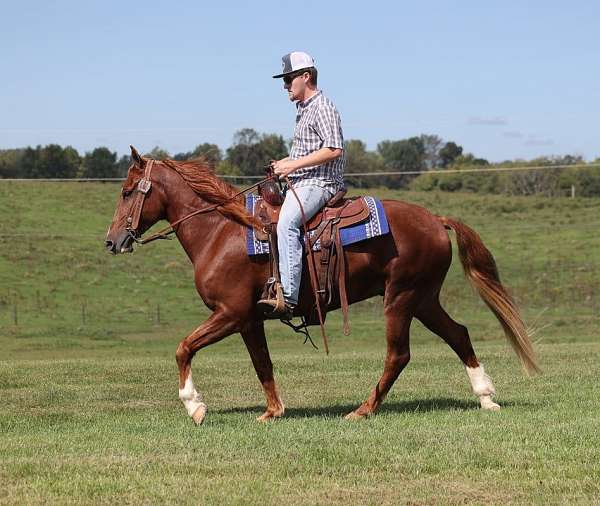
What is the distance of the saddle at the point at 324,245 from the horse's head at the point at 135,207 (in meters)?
1.13

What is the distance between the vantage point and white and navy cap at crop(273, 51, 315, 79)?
9.63m

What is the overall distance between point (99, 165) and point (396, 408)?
59455 millimetres

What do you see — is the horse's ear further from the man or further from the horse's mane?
the man

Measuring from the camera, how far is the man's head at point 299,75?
380 inches

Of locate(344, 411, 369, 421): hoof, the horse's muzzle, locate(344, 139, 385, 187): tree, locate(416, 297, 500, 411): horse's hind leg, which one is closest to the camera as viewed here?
locate(344, 411, 369, 421): hoof

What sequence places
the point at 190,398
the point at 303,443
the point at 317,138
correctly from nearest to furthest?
1. the point at 303,443
2. the point at 190,398
3. the point at 317,138

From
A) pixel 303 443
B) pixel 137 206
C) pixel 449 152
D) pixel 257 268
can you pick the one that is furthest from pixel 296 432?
pixel 449 152

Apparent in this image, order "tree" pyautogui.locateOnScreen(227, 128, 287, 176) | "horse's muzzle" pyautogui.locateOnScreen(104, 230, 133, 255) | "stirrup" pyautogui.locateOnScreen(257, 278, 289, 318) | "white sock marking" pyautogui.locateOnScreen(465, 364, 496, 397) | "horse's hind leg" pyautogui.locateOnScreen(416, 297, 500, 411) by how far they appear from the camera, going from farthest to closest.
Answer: "tree" pyautogui.locateOnScreen(227, 128, 287, 176)
"horse's hind leg" pyautogui.locateOnScreen(416, 297, 500, 411)
"white sock marking" pyautogui.locateOnScreen(465, 364, 496, 397)
"horse's muzzle" pyautogui.locateOnScreen(104, 230, 133, 255)
"stirrup" pyautogui.locateOnScreen(257, 278, 289, 318)

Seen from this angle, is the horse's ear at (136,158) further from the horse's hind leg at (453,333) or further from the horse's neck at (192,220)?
the horse's hind leg at (453,333)

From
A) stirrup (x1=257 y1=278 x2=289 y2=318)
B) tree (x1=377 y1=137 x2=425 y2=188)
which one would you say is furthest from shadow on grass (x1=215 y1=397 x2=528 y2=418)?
tree (x1=377 y1=137 x2=425 y2=188)

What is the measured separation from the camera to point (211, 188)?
10234mm

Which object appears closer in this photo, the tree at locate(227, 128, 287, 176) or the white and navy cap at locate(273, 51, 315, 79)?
the white and navy cap at locate(273, 51, 315, 79)

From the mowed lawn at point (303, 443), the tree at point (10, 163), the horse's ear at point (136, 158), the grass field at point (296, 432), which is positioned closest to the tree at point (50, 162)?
the tree at point (10, 163)

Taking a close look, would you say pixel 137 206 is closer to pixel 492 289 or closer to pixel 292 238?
pixel 292 238
